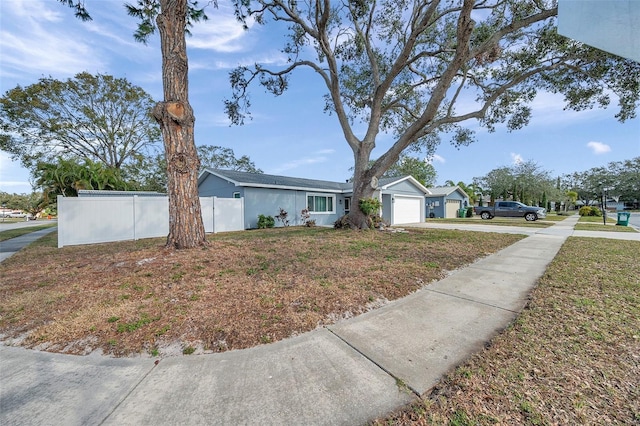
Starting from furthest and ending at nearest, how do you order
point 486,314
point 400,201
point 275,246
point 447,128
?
1. point 400,201
2. point 447,128
3. point 275,246
4. point 486,314

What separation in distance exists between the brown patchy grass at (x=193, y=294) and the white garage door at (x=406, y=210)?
37.8 feet

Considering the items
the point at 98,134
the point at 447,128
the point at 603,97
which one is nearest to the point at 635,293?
the point at 603,97

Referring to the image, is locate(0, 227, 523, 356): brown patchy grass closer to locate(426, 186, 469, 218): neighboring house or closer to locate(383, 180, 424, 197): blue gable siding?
locate(383, 180, 424, 197): blue gable siding

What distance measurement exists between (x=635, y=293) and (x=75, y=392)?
678 centimetres

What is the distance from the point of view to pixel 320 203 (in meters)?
16.8

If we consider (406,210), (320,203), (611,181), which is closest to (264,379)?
(320,203)

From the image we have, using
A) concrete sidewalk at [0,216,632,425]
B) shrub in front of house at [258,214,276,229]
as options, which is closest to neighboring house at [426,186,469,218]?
shrub in front of house at [258,214,276,229]

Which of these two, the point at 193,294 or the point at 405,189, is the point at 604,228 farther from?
the point at 193,294

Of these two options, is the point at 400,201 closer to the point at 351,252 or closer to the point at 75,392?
the point at 351,252

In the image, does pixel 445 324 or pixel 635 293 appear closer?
pixel 445 324

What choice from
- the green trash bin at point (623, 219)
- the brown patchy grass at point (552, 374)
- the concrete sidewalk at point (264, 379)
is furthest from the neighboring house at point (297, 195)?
the green trash bin at point (623, 219)

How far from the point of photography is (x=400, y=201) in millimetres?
18078

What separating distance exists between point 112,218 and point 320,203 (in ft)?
35.6

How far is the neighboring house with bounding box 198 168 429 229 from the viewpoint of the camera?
1381 centimetres
